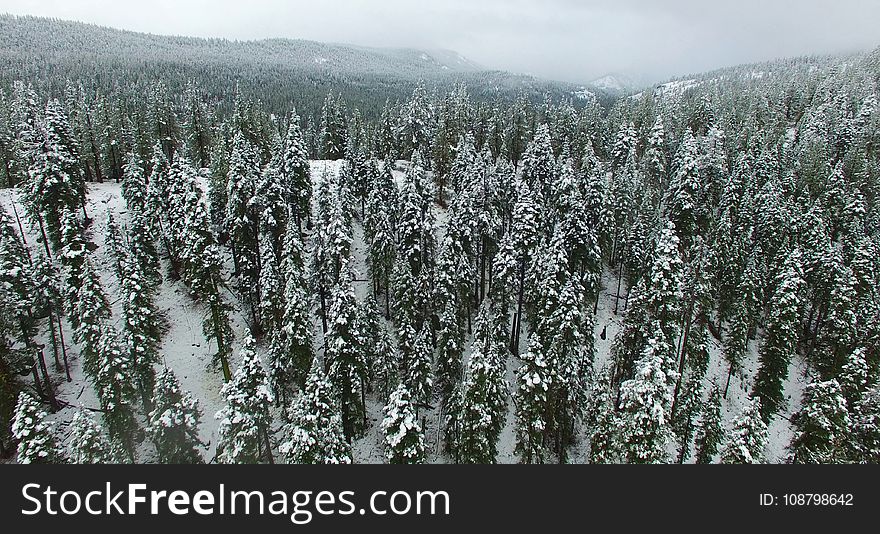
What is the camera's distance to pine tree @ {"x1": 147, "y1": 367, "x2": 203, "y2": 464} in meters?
27.1

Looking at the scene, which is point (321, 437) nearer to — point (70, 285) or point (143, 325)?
point (143, 325)

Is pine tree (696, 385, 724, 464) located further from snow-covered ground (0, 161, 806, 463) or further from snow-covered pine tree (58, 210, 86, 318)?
snow-covered pine tree (58, 210, 86, 318)

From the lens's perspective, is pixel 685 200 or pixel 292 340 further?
pixel 685 200

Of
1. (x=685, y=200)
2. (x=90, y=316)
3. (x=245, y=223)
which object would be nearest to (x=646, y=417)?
(x=685, y=200)

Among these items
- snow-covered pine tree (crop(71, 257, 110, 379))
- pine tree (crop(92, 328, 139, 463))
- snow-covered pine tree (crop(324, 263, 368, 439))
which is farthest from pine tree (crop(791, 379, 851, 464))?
snow-covered pine tree (crop(71, 257, 110, 379))

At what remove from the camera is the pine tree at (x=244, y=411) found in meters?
26.0

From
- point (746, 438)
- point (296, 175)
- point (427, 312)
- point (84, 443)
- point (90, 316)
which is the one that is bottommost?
point (84, 443)

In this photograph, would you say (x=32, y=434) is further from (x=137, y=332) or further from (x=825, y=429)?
(x=825, y=429)

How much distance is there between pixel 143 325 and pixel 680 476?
36.1 meters

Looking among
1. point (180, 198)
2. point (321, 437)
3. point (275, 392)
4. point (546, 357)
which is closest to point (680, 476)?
point (546, 357)

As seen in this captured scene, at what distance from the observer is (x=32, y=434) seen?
26656mm

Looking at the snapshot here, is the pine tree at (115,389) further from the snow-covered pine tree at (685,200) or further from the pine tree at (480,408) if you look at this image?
the snow-covered pine tree at (685,200)

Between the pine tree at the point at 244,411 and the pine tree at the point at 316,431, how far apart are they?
6.67ft

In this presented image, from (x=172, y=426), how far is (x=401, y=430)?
13.4 meters
